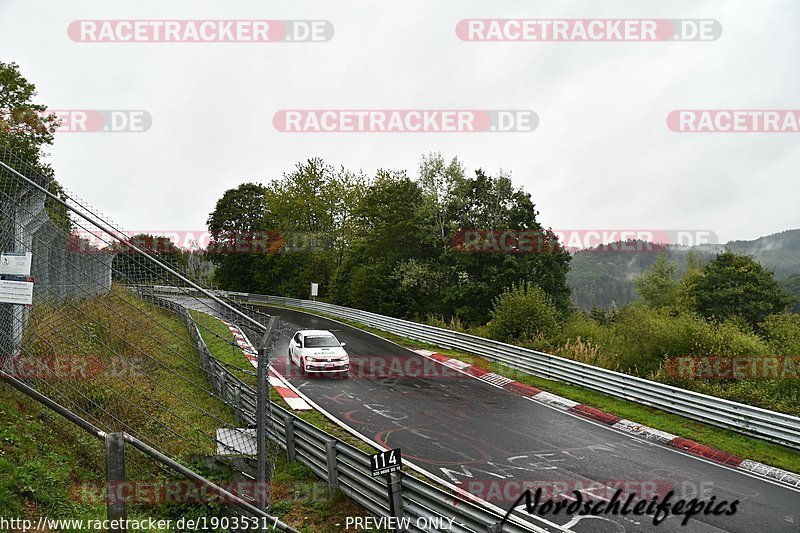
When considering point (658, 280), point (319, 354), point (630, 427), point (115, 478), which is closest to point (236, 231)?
point (319, 354)

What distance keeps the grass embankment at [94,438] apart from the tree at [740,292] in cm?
4491

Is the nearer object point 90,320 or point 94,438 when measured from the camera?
point 94,438

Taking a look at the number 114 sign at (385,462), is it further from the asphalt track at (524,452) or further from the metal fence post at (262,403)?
the asphalt track at (524,452)

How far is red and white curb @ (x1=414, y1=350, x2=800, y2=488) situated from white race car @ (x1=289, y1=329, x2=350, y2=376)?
17.5 feet

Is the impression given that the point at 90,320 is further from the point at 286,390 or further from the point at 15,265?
the point at 286,390

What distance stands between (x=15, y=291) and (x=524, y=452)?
→ 34.0 ft

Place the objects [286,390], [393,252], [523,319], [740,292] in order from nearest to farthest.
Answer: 1. [286,390]
2. [523,319]
3. [393,252]
4. [740,292]

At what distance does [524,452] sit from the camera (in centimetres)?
1230

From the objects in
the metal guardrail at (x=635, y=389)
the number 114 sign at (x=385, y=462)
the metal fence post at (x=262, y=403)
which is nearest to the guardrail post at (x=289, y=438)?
the number 114 sign at (x=385, y=462)

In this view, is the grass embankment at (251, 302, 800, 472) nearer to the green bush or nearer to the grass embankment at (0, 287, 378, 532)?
the green bush

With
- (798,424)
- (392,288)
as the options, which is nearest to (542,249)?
(392,288)

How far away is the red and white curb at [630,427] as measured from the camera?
38.9ft

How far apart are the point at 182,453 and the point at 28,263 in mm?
3787

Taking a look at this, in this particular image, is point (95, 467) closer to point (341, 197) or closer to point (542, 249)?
point (542, 249)
